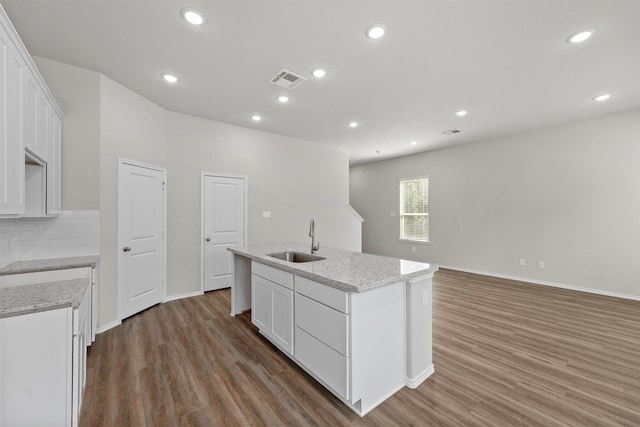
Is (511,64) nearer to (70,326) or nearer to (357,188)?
(70,326)

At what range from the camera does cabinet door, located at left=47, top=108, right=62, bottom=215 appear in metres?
2.46

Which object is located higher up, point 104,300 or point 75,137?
point 75,137

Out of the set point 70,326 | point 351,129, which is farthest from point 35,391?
point 351,129

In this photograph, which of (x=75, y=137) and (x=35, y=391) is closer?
(x=35, y=391)

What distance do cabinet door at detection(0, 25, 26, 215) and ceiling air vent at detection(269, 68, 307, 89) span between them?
81.3 inches

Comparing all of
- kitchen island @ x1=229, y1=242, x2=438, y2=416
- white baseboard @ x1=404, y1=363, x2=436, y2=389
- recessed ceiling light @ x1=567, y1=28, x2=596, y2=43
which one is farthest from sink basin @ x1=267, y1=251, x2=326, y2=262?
recessed ceiling light @ x1=567, y1=28, x2=596, y2=43

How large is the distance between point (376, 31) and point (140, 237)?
363cm

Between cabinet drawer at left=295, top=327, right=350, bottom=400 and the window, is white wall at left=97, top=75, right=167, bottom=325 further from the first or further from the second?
the window

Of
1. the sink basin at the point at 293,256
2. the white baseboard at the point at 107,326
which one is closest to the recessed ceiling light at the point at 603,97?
the sink basin at the point at 293,256

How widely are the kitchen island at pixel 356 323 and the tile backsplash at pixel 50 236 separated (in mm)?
2086

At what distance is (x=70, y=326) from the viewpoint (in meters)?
1.52

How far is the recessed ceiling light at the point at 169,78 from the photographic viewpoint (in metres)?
3.06

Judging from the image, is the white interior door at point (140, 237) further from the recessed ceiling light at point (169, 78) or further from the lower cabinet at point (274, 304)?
the lower cabinet at point (274, 304)

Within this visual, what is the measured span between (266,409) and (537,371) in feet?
7.31
